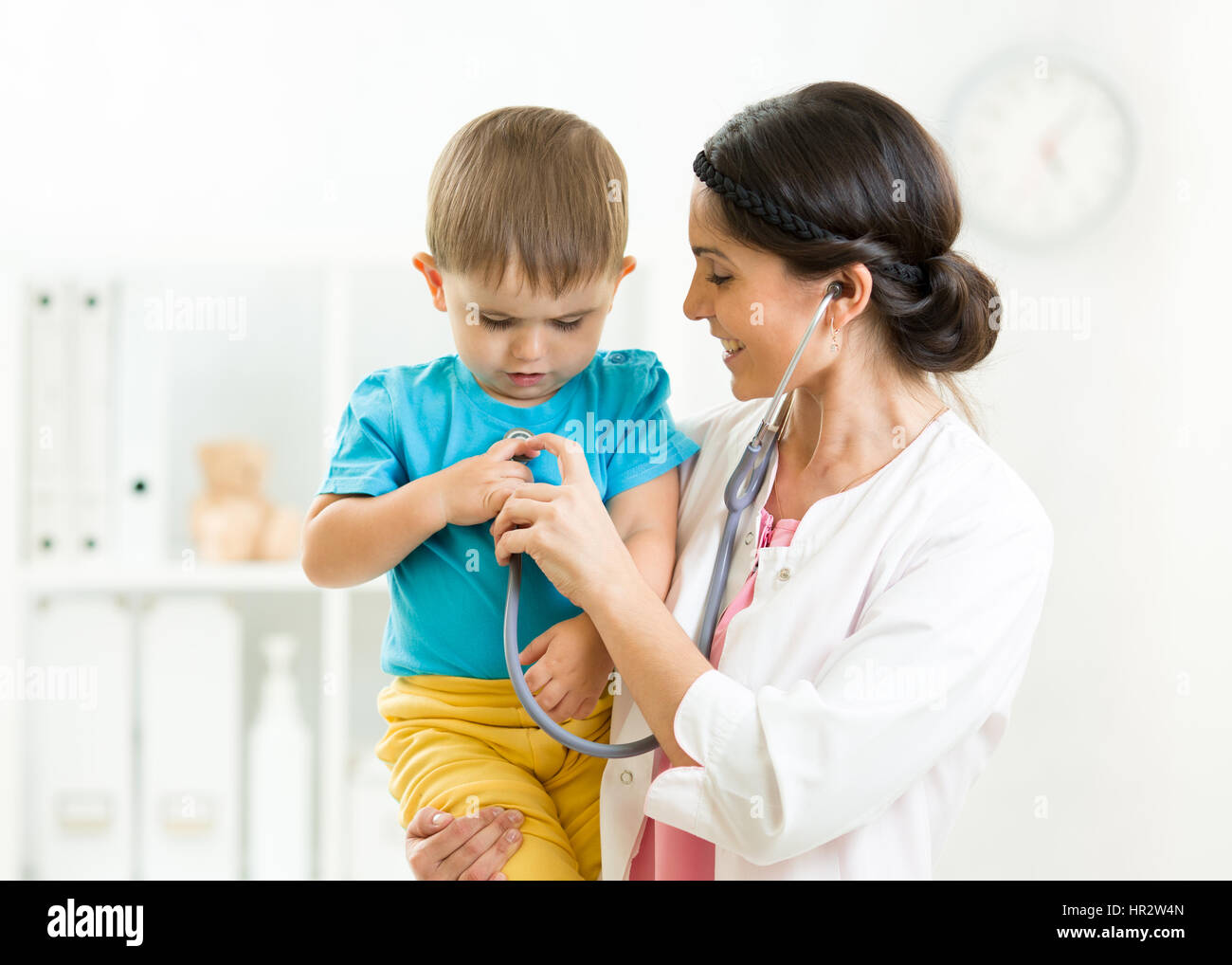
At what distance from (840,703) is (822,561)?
18 centimetres

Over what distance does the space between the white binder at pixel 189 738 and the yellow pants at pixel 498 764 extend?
1.34 m

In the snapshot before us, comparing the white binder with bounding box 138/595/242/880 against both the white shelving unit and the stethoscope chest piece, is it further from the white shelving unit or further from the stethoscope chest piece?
the stethoscope chest piece

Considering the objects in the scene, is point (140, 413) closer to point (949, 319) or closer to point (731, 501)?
point (731, 501)

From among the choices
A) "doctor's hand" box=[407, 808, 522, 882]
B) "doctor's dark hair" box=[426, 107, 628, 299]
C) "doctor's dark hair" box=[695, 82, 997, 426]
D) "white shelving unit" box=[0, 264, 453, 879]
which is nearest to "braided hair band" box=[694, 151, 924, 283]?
"doctor's dark hair" box=[695, 82, 997, 426]

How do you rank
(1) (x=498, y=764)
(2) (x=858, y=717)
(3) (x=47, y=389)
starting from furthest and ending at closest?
(3) (x=47, y=389), (1) (x=498, y=764), (2) (x=858, y=717)

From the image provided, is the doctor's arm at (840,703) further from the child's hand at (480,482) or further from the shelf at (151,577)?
the shelf at (151,577)

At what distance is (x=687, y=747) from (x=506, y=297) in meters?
0.50

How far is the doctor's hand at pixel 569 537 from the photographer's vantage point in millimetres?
1103

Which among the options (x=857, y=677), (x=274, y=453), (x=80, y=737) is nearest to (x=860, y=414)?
(x=857, y=677)

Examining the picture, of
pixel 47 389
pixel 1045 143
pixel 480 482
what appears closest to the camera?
pixel 480 482

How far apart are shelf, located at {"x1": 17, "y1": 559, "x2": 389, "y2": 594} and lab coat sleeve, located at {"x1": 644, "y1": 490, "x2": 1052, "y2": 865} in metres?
1.54

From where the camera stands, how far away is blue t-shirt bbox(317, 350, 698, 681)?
1.26 m

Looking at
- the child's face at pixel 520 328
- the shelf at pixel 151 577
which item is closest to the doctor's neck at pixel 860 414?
the child's face at pixel 520 328

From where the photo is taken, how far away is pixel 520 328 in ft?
3.91
